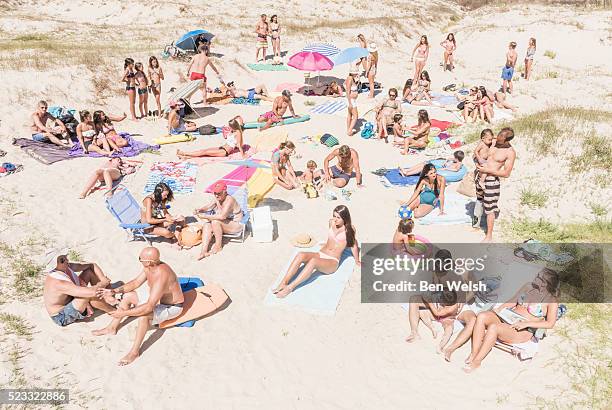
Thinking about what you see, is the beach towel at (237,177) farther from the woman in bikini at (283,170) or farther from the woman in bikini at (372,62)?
the woman in bikini at (372,62)

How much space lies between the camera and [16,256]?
23.9ft

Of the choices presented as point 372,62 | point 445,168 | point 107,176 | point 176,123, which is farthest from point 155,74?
point 445,168

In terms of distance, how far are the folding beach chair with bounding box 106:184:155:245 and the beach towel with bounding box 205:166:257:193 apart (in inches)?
68.7

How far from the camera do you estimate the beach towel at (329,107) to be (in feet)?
48.4

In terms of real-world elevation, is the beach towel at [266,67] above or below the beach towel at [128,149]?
above

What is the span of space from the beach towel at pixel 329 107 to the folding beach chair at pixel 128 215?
7886 millimetres

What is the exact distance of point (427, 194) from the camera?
8727 millimetres

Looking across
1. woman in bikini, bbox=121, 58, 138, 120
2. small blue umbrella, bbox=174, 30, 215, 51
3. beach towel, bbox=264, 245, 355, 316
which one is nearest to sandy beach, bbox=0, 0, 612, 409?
beach towel, bbox=264, 245, 355, 316

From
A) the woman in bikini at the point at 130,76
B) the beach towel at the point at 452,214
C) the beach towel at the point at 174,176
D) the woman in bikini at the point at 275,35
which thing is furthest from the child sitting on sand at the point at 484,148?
the woman in bikini at the point at 275,35

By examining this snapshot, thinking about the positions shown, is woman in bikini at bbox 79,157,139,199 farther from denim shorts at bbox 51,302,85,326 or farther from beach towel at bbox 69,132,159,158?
denim shorts at bbox 51,302,85,326

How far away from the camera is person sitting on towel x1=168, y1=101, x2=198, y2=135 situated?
492 inches

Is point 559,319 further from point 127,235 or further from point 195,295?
point 127,235

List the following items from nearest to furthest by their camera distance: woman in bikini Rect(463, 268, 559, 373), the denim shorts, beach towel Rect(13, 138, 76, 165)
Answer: woman in bikini Rect(463, 268, 559, 373)
the denim shorts
beach towel Rect(13, 138, 76, 165)

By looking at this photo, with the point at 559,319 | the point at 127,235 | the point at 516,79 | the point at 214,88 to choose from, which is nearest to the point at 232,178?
the point at 127,235
